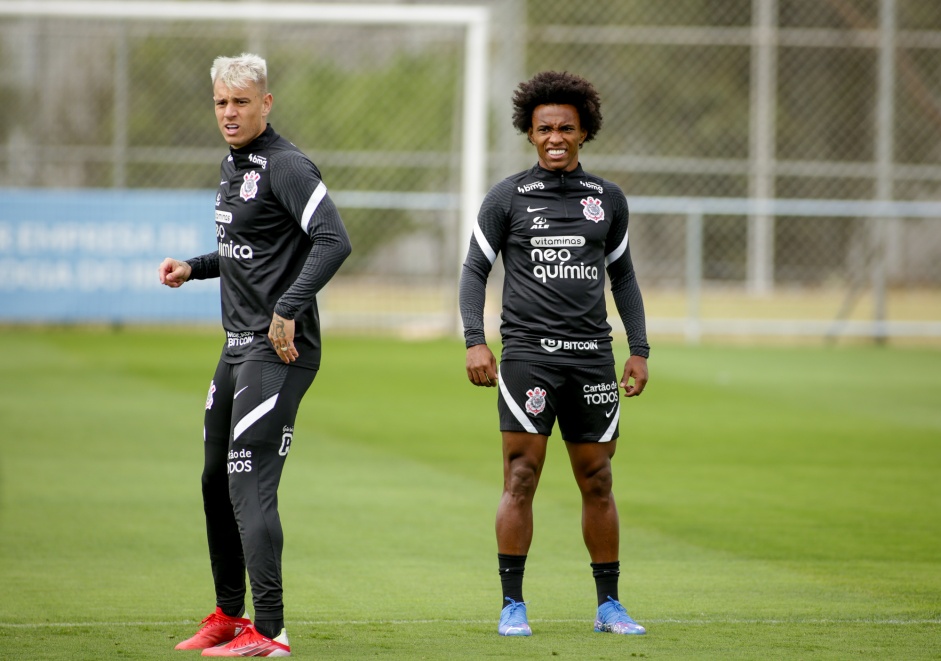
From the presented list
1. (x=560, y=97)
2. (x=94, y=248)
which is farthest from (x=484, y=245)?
(x=94, y=248)

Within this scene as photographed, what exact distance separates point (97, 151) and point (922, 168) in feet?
44.8

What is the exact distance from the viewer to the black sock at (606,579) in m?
5.61

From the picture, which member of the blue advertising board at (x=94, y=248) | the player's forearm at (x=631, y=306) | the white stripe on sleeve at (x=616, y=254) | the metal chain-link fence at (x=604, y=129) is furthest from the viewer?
the metal chain-link fence at (x=604, y=129)

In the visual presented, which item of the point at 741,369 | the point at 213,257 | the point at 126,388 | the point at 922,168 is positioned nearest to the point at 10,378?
the point at 126,388

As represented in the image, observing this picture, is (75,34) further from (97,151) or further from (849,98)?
(849,98)

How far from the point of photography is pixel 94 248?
65.9 feet

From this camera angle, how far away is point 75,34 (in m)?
23.2

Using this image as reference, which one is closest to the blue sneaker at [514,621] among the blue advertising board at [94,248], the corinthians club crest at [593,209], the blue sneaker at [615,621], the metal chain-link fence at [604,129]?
the blue sneaker at [615,621]

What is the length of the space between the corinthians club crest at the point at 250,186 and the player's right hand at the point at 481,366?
106cm

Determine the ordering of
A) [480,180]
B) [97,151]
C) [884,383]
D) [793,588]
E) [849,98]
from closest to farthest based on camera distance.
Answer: [793,588] < [884,383] < [480,180] < [97,151] < [849,98]

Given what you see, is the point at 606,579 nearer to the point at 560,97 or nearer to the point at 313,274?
the point at 313,274

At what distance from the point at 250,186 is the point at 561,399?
1456mm

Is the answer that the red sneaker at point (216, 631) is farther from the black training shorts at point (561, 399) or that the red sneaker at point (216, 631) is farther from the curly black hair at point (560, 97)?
the curly black hair at point (560, 97)

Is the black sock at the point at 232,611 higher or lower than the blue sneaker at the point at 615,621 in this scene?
higher
